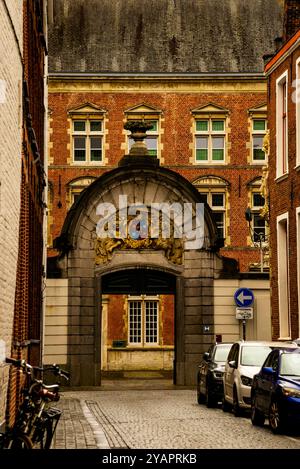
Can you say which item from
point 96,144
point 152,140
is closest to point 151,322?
point 152,140

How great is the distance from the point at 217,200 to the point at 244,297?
19.6 m

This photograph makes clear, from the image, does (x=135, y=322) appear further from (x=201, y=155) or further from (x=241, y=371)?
(x=241, y=371)

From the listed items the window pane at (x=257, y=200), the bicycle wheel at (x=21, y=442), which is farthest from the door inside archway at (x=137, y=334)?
the bicycle wheel at (x=21, y=442)

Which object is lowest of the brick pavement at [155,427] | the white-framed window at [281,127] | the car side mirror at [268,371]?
the brick pavement at [155,427]

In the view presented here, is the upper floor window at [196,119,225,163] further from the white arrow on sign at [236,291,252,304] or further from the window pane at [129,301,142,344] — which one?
the white arrow on sign at [236,291,252,304]

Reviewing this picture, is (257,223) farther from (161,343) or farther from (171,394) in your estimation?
(171,394)

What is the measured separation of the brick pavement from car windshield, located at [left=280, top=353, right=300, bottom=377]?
3.50 ft

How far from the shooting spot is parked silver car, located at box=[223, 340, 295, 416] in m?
25.0

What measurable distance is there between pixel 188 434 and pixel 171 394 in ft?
57.6

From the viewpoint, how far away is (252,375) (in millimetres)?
25125

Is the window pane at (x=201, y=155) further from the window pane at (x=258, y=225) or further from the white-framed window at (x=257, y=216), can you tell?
the window pane at (x=258, y=225)

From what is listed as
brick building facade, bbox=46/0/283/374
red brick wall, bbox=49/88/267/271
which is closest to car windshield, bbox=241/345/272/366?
brick building facade, bbox=46/0/283/374

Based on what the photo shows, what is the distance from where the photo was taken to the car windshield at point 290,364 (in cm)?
2103
